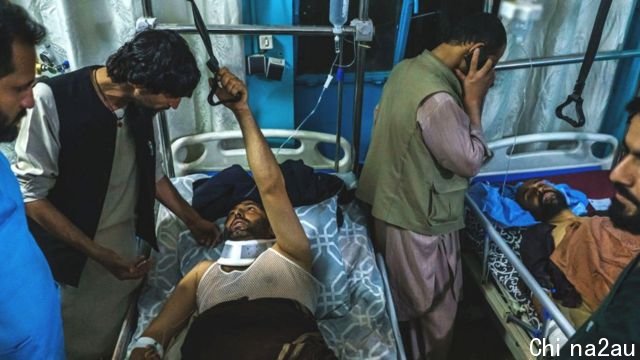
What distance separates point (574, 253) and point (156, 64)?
5.46ft

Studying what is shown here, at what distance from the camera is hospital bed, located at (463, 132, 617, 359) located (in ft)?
6.53

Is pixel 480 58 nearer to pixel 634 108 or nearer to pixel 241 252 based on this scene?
pixel 634 108

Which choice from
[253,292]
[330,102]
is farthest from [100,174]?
[330,102]

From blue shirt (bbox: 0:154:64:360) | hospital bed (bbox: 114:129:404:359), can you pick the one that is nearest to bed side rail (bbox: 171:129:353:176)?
hospital bed (bbox: 114:129:404:359)

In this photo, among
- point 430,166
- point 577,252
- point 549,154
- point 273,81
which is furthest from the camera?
point 549,154

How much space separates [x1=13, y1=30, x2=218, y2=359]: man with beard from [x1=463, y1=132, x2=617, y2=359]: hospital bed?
1276 millimetres

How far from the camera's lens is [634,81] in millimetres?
2744

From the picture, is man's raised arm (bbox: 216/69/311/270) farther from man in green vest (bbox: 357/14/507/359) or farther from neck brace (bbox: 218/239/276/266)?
man in green vest (bbox: 357/14/507/359)

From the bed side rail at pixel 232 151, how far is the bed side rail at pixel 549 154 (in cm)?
78

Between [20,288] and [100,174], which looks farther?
[100,174]

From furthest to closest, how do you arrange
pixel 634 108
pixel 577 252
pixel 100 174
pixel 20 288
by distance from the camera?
pixel 577 252 < pixel 100 174 < pixel 634 108 < pixel 20 288

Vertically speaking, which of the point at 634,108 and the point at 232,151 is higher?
the point at 634,108

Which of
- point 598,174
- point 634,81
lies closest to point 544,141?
point 598,174

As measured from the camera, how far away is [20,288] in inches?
48.9
